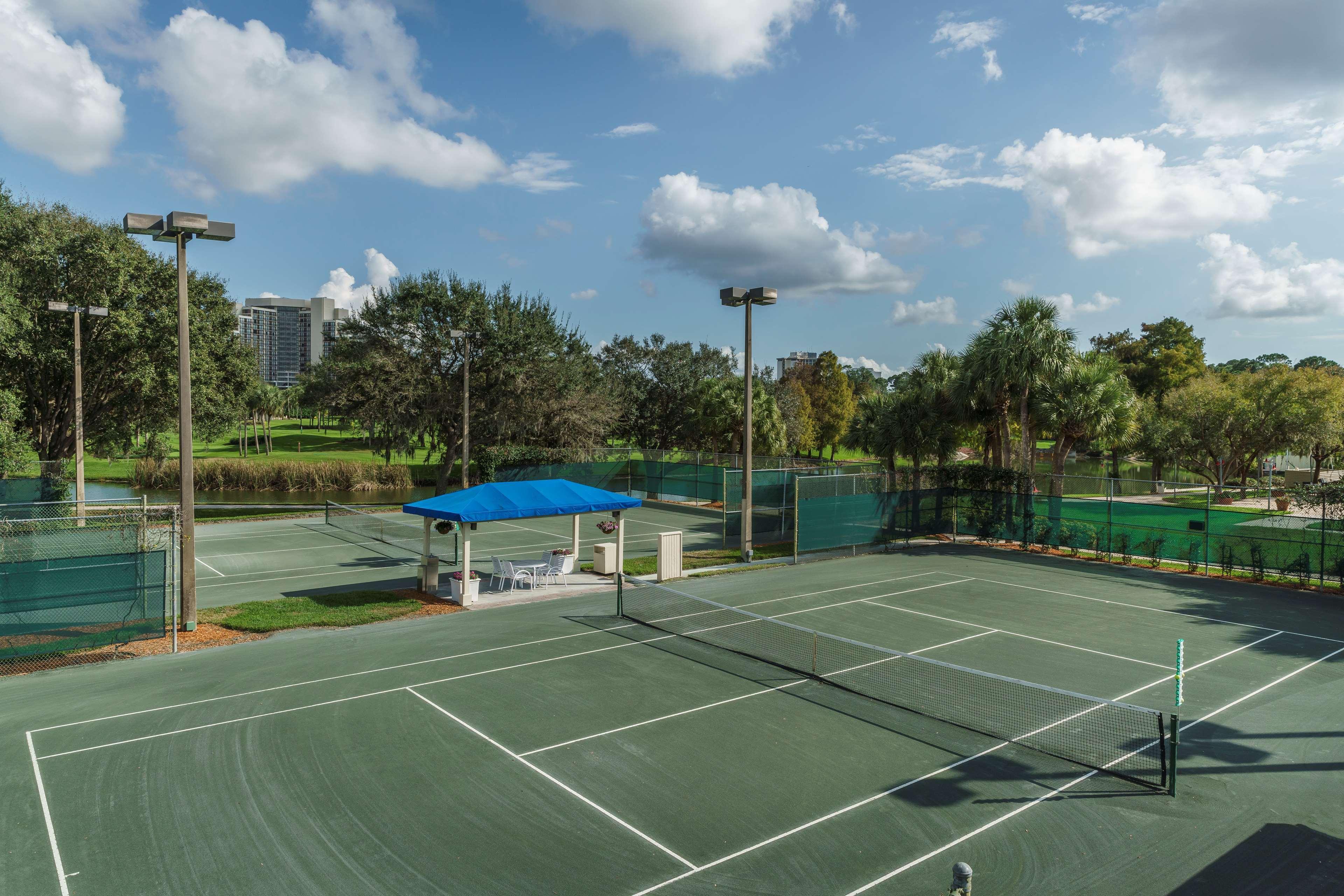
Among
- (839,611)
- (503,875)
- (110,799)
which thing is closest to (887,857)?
(503,875)

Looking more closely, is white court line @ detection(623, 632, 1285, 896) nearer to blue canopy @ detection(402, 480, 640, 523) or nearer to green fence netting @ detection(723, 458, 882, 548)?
blue canopy @ detection(402, 480, 640, 523)

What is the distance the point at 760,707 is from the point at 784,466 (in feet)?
95.2

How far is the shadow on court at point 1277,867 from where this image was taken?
21.7 feet

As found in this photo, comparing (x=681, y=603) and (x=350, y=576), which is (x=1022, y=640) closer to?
(x=681, y=603)

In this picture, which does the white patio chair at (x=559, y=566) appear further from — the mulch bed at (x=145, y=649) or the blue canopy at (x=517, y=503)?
the mulch bed at (x=145, y=649)

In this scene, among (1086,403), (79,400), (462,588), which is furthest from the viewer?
(1086,403)

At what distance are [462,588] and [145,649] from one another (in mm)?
6301

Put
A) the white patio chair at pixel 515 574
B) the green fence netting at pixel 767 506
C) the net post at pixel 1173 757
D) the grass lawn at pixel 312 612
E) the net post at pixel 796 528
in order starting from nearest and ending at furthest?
the net post at pixel 1173 757
the grass lawn at pixel 312 612
the white patio chair at pixel 515 574
the net post at pixel 796 528
the green fence netting at pixel 767 506

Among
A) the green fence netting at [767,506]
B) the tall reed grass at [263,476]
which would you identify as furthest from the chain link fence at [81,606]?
the tall reed grass at [263,476]

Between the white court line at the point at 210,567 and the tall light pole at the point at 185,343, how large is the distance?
254 inches

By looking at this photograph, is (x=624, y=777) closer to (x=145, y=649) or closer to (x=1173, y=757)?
(x=1173, y=757)

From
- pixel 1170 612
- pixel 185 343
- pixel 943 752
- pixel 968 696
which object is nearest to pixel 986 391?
pixel 1170 612

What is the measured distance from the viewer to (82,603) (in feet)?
44.0

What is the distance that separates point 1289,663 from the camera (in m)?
13.6
